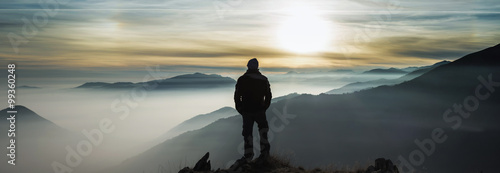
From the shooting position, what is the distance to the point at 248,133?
10.7 m

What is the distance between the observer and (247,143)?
10.8m

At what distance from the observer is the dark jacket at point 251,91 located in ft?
34.2

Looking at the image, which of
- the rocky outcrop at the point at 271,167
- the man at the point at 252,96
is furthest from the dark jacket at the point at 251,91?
the rocky outcrop at the point at 271,167

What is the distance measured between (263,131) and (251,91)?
1.06m

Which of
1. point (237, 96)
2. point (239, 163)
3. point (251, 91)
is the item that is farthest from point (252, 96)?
point (239, 163)

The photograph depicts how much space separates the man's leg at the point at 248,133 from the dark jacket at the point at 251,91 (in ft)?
0.71

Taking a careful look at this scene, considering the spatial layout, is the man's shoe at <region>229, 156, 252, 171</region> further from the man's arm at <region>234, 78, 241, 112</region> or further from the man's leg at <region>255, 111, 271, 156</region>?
the man's arm at <region>234, 78, 241, 112</region>

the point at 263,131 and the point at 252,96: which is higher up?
the point at 252,96

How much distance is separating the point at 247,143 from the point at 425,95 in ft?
509

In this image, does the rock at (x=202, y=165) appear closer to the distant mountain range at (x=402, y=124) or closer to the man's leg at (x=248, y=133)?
the man's leg at (x=248, y=133)

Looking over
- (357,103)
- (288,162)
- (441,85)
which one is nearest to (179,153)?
(357,103)

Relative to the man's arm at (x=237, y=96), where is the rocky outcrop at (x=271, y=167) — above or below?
below

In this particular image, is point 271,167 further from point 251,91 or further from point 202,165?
point 251,91

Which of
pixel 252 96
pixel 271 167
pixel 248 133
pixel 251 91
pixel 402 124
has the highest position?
pixel 251 91
